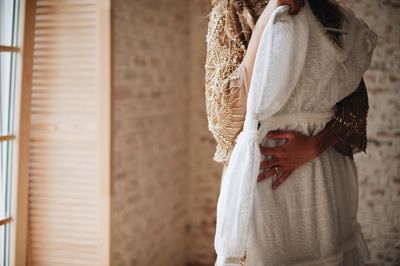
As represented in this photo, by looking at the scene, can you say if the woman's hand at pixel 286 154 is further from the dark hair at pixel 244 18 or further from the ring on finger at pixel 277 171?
the dark hair at pixel 244 18

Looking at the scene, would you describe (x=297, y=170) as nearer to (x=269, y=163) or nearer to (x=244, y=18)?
(x=269, y=163)

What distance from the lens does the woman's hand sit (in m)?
1.33

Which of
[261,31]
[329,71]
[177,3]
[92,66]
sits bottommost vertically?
[329,71]

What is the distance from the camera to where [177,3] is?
3162 millimetres

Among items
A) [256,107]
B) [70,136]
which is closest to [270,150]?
[256,107]

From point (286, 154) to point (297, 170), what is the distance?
0.08m

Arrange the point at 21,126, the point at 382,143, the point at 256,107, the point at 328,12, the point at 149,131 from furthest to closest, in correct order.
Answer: the point at 149,131 < the point at 382,143 < the point at 21,126 < the point at 328,12 < the point at 256,107

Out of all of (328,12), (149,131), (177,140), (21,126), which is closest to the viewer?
(328,12)

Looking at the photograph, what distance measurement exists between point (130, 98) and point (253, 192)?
1516 millimetres

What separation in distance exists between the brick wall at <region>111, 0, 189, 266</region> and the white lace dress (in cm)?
120

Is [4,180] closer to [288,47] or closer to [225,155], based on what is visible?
[225,155]

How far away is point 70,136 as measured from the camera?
2.23m

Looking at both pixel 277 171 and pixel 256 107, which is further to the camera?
pixel 277 171

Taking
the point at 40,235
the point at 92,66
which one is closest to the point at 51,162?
the point at 40,235
